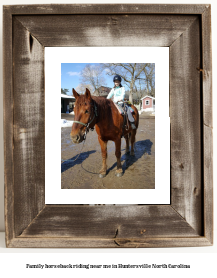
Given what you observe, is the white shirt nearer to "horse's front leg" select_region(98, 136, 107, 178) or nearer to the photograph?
the photograph

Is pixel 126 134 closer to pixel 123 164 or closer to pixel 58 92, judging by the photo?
pixel 123 164

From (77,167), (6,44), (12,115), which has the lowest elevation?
(77,167)

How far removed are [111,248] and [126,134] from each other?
553 mm

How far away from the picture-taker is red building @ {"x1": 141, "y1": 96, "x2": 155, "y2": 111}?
38.2 inches

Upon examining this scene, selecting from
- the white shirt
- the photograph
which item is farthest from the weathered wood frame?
the white shirt

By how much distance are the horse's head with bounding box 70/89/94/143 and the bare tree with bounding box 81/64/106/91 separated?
44mm

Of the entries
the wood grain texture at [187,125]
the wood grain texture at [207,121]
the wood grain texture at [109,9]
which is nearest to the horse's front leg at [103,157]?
the wood grain texture at [187,125]

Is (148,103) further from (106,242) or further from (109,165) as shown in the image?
(106,242)

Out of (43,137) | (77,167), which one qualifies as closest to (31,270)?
(77,167)

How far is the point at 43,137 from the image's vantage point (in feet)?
3.18

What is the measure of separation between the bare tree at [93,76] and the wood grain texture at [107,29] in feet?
0.37

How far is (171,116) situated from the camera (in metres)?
0.97

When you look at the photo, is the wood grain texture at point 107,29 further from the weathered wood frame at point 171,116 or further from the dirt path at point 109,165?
the dirt path at point 109,165

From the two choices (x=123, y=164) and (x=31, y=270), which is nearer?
(x=31, y=270)
